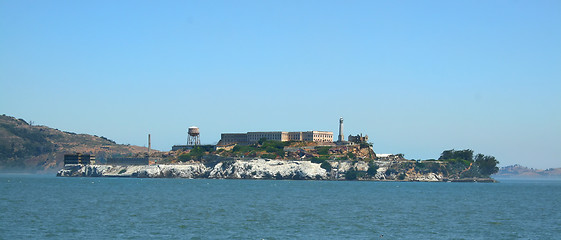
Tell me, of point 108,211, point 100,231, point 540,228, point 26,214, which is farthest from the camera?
point 108,211

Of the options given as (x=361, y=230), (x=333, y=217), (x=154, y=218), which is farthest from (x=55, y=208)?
(x=361, y=230)

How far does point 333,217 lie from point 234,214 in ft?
34.4

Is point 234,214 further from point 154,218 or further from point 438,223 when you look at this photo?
point 438,223

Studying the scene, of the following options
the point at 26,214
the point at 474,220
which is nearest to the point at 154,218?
the point at 26,214

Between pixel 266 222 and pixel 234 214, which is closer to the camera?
pixel 266 222

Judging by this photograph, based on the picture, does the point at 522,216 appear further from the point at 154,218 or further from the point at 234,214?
the point at 154,218

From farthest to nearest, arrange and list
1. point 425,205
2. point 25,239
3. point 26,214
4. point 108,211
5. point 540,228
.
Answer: point 425,205 → point 108,211 → point 26,214 → point 540,228 → point 25,239

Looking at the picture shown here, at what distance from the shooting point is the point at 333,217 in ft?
213

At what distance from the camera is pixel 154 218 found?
6159 cm

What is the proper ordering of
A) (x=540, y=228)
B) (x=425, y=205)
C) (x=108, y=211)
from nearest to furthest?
(x=540, y=228), (x=108, y=211), (x=425, y=205)

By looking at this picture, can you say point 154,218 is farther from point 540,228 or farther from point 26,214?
point 540,228

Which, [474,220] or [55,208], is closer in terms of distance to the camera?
[474,220]

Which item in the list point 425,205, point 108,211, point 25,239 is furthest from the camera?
point 425,205

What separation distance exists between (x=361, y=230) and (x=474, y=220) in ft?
54.2
